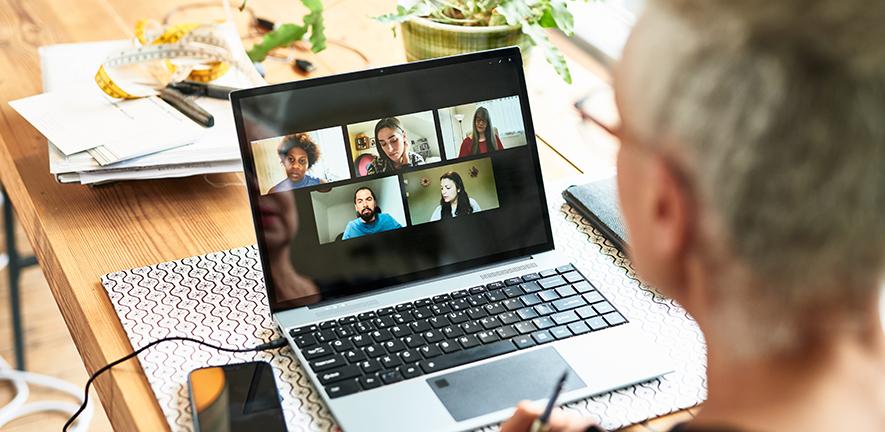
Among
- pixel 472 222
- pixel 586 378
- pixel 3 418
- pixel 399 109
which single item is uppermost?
pixel 399 109

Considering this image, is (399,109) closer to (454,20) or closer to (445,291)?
(445,291)

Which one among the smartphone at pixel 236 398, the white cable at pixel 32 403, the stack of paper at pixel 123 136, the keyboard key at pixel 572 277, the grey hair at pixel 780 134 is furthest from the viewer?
the white cable at pixel 32 403

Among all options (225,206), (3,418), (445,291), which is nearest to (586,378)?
(445,291)

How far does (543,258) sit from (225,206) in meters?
0.40

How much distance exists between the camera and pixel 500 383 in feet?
2.90

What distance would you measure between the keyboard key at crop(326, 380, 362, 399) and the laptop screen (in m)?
0.12

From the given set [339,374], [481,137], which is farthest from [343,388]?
[481,137]

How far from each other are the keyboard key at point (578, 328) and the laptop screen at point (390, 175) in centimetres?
12

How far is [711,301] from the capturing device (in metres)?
0.58

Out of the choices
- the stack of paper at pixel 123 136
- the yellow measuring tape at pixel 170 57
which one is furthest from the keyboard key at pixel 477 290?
the yellow measuring tape at pixel 170 57

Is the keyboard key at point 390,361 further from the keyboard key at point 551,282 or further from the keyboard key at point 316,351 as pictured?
the keyboard key at point 551,282

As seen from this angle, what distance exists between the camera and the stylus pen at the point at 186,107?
122 centimetres

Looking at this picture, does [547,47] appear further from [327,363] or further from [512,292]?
[327,363]

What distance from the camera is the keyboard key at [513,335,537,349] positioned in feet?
3.05
